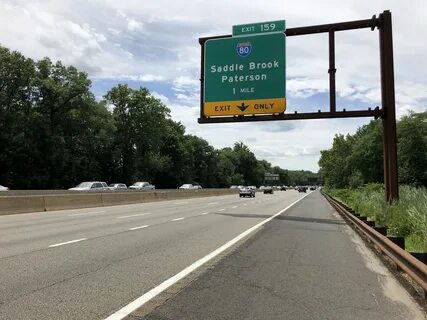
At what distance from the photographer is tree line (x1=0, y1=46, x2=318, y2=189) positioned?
65.5 m

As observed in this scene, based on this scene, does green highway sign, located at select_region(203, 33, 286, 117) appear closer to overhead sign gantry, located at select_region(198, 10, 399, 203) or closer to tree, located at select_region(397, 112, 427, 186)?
overhead sign gantry, located at select_region(198, 10, 399, 203)

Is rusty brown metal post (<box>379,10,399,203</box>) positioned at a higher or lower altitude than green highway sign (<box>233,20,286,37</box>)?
lower

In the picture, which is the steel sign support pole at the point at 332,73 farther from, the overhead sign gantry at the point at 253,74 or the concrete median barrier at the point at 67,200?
the concrete median barrier at the point at 67,200

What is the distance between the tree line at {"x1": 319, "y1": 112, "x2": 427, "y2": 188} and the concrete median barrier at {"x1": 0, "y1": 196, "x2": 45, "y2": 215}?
41126 millimetres

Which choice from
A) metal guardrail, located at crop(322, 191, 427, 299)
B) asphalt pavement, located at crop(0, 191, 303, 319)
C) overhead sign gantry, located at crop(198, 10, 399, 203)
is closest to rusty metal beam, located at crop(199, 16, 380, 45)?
overhead sign gantry, located at crop(198, 10, 399, 203)

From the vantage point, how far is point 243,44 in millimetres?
26531

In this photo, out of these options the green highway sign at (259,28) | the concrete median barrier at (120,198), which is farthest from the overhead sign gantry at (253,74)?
the concrete median barrier at (120,198)

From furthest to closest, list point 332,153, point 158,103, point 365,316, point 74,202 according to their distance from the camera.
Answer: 1. point 332,153
2. point 158,103
3. point 74,202
4. point 365,316

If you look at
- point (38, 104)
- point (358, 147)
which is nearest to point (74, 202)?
point (38, 104)

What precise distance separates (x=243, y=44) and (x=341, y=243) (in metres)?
14.7

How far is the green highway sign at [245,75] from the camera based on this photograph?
25.9m

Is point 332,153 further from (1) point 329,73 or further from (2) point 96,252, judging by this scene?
(2) point 96,252

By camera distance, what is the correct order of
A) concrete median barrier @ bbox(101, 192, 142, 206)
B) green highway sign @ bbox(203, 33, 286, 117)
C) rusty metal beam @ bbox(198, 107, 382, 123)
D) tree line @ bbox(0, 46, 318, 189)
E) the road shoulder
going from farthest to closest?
tree line @ bbox(0, 46, 318, 189) → concrete median barrier @ bbox(101, 192, 142, 206) → green highway sign @ bbox(203, 33, 286, 117) → rusty metal beam @ bbox(198, 107, 382, 123) → the road shoulder

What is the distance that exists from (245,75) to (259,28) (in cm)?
242
